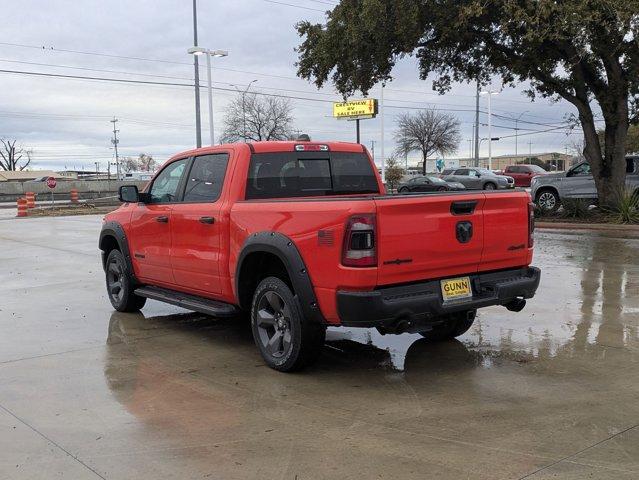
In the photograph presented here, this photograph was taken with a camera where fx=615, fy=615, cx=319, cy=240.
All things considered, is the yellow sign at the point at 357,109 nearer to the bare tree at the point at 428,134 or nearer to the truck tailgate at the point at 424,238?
the bare tree at the point at 428,134

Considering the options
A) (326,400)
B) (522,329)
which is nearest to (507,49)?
(522,329)

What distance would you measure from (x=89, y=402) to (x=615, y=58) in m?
17.2

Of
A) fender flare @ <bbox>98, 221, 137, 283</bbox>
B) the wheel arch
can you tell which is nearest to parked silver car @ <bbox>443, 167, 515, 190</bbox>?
the wheel arch

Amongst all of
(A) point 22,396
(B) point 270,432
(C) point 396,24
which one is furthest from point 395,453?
(C) point 396,24

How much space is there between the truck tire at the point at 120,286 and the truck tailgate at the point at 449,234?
12.6 feet

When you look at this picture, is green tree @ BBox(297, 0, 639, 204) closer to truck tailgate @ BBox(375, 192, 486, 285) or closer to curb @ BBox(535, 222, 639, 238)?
curb @ BBox(535, 222, 639, 238)

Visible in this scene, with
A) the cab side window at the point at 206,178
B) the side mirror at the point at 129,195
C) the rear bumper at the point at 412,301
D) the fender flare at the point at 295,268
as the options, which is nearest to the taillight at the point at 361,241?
the rear bumper at the point at 412,301

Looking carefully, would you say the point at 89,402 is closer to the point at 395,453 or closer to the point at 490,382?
the point at 395,453

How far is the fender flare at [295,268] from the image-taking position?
4551 millimetres

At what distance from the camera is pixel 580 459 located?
339cm

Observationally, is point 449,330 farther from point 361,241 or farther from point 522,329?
point 361,241

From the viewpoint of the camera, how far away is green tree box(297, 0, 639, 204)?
585 inches

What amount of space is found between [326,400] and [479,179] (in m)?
33.5

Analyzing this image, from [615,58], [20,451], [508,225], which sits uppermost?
[615,58]
